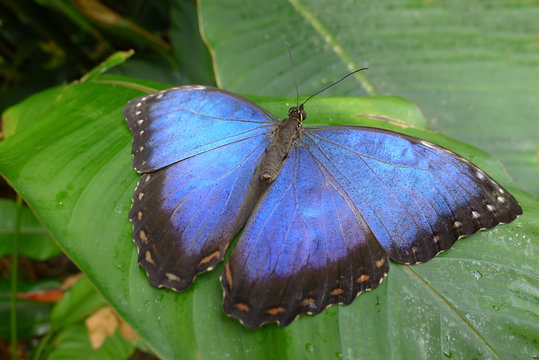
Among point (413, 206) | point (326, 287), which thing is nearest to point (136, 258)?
point (326, 287)

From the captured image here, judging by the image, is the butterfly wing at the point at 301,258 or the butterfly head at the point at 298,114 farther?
the butterfly head at the point at 298,114

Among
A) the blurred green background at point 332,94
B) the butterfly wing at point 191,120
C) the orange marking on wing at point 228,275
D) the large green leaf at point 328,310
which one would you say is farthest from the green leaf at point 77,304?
the orange marking on wing at point 228,275

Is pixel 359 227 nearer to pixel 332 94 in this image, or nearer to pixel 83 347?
pixel 332 94

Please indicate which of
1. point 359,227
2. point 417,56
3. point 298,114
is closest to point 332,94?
point 417,56

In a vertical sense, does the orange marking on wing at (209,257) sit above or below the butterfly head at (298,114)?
below

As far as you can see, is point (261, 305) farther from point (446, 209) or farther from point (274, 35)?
point (274, 35)

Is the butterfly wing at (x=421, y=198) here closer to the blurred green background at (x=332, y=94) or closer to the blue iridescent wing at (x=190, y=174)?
the blurred green background at (x=332, y=94)

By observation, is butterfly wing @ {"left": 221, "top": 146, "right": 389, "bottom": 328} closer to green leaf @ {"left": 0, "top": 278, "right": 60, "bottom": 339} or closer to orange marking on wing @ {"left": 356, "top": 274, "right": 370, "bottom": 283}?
orange marking on wing @ {"left": 356, "top": 274, "right": 370, "bottom": 283}
